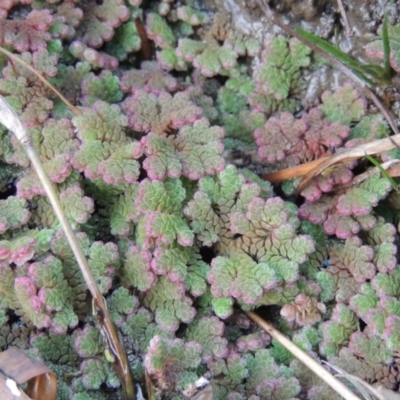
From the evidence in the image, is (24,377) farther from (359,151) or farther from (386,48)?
(386,48)

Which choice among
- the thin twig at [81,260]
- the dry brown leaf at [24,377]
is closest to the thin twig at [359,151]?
the thin twig at [81,260]

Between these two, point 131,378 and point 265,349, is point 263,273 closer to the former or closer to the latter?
point 265,349

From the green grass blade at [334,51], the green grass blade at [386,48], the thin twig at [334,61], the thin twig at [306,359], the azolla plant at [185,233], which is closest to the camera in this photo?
the thin twig at [306,359]

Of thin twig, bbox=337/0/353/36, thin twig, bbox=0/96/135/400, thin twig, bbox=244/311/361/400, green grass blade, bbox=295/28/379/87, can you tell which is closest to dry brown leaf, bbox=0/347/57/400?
thin twig, bbox=0/96/135/400

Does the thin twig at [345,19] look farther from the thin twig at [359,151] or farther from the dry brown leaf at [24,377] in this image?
the dry brown leaf at [24,377]

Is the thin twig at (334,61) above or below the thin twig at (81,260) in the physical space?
above

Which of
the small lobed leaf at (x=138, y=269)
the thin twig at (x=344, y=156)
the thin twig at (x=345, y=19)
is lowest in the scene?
the small lobed leaf at (x=138, y=269)
